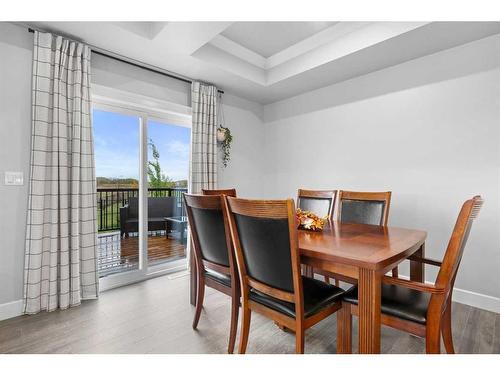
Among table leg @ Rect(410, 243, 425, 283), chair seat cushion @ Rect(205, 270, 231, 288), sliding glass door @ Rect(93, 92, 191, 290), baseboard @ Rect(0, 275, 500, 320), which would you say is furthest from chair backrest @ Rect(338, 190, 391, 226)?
sliding glass door @ Rect(93, 92, 191, 290)

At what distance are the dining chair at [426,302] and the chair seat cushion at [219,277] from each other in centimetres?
74

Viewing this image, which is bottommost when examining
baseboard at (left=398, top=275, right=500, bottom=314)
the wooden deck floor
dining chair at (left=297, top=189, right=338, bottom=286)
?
baseboard at (left=398, top=275, right=500, bottom=314)

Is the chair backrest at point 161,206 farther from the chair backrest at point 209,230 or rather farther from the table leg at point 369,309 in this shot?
the table leg at point 369,309

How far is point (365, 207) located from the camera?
2459mm

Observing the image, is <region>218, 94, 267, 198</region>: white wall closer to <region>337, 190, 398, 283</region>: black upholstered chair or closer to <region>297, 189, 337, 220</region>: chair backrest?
<region>297, 189, 337, 220</region>: chair backrest

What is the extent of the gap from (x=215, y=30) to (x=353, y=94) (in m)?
1.85

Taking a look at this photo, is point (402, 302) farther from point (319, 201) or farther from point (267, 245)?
point (319, 201)

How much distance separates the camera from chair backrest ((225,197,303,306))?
4.20 feet

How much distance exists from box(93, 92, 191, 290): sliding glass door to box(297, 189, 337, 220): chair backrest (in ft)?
5.16

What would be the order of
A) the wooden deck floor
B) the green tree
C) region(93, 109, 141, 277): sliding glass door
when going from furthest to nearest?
the green tree
the wooden deck floor
region(93, 109, 141, 277): sliding glass door

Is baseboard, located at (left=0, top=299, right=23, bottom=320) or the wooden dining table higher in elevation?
the wooden dining table

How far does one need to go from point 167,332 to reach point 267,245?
120cm

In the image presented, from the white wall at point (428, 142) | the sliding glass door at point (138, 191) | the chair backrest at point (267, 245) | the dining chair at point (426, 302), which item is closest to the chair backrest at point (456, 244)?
the dining chair at point (426, 302)
